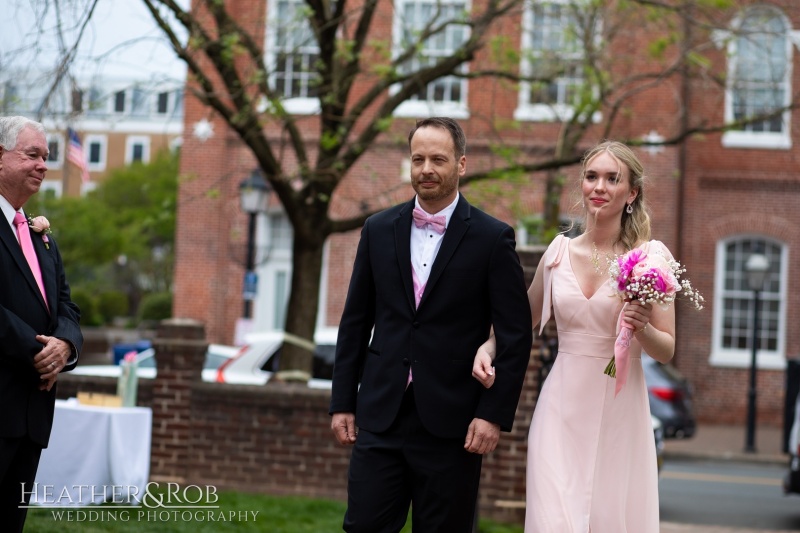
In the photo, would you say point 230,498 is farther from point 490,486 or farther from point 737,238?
point 737,238

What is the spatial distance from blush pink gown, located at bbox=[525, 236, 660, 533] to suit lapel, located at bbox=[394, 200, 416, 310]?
0.65 m

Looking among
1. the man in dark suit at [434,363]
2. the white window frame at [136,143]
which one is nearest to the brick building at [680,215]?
the man in dark suit at [434,363]

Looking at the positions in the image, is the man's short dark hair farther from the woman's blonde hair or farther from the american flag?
the american flag

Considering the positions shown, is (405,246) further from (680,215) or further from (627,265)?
(680,215)

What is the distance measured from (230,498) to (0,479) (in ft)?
17.0

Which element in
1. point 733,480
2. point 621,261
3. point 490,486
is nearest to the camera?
point 621,261

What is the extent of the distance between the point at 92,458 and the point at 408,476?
4.99 m

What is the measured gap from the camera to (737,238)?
2498 centimetres

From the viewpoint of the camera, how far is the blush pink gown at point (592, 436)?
475cm

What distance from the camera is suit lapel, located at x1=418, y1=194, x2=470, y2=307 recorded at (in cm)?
470

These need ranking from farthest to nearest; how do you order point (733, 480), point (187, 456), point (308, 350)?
point (733, 480)
point (308, 350)
point (187, 456)

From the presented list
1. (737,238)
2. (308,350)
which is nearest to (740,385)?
(737,238)

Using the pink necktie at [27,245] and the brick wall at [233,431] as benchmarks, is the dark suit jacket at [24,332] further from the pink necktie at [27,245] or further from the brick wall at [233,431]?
the brick wall at [233,431]

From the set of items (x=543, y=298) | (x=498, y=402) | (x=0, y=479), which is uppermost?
(x=543, y=298)
